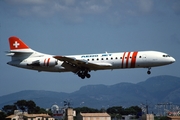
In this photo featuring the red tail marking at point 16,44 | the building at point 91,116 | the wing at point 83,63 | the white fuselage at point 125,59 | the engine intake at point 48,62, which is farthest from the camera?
the building at point 91,116

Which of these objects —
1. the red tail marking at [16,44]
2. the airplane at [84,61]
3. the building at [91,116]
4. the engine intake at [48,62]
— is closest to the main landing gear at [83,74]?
the airplane at [84,61]

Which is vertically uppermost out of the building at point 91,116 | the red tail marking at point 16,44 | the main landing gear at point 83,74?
the red tail marking at point 16,44

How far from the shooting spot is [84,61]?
223ft

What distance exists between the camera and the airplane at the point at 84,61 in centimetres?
6675

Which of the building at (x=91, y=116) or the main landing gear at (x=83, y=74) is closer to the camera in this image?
the main landing gear at (x=83, y=74)

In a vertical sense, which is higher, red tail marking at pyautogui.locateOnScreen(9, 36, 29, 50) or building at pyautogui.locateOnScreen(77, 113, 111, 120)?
red tail marking at pyautogui.locateOnScreen(9, 36, 29, 50)

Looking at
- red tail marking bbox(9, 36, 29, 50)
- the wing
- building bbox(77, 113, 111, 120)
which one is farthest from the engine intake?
building bbox(77, 113, 111, 120)

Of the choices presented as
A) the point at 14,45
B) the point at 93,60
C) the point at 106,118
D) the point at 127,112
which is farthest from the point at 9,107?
the point at 93,60

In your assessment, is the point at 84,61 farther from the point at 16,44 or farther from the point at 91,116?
the point at 91,116

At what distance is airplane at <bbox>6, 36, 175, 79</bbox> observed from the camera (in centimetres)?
6675

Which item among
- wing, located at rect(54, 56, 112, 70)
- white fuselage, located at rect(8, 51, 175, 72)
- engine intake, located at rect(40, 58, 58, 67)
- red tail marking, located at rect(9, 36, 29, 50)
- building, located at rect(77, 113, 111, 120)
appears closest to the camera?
white fuselage, located at rect(8, 51, 175, 72)

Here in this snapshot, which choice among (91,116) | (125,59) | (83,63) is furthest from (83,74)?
(91,116)

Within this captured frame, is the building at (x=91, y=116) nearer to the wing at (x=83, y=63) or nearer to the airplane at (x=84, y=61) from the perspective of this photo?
the airplane at (x=84, y=61)

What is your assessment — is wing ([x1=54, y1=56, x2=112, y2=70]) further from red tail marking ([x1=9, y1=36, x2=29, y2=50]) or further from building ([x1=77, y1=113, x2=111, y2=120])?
building ([x1=77, y1=113, x2=111, y2=120])
